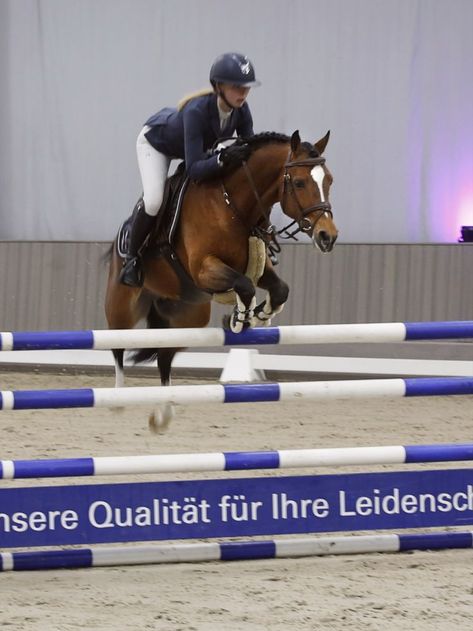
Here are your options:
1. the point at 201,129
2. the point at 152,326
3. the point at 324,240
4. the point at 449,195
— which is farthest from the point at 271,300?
the point at 449,195

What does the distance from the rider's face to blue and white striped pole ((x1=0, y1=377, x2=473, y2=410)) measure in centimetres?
112

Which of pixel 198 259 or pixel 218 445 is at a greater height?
pixel 198 259

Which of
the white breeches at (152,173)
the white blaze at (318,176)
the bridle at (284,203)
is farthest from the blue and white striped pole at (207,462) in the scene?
the white breeches at (152,173)

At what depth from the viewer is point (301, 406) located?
711 cm

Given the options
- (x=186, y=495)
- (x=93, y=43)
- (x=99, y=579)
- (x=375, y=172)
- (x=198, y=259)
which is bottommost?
(x=99, y=579)

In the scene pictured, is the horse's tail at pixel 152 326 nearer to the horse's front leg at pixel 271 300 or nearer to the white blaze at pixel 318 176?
the horse's front leg at pixel 271 300

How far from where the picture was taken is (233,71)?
3.83 meters

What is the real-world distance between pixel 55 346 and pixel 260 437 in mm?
2640

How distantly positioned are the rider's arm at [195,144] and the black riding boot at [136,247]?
43cm

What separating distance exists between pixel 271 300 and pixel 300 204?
40 cm

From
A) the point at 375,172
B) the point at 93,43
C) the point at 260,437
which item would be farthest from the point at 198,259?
the point at 93,43

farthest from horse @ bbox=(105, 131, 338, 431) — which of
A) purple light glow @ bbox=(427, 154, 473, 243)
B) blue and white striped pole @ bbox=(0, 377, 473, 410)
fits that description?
purple light glow @ bbox=(427, 154, 473, 243)

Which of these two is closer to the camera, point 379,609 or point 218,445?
point 379,609

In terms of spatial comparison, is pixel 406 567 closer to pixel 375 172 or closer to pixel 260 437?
pixel 260 437
